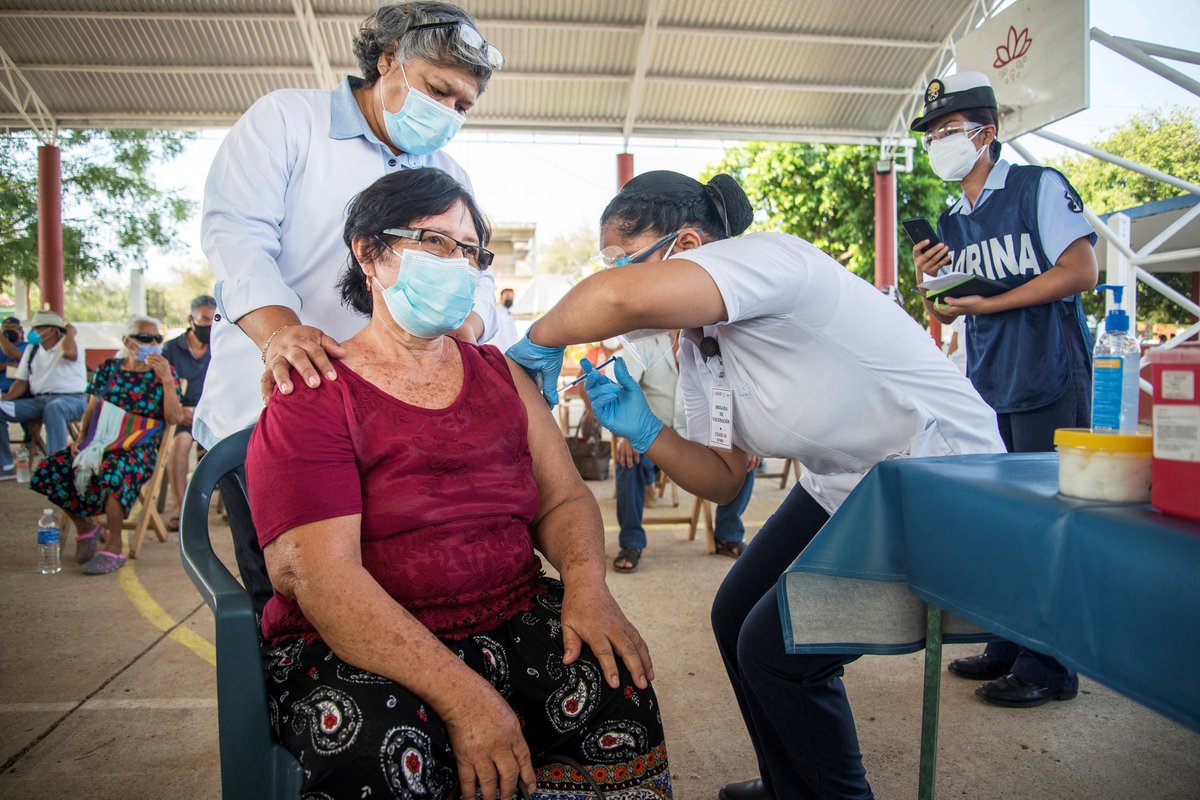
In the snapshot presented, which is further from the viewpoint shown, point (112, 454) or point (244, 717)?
point (112, 454)

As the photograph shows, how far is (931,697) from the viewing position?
147 cm

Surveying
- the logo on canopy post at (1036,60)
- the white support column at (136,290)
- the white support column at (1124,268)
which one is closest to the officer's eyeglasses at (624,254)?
the logo on canopy post at (1036,60)

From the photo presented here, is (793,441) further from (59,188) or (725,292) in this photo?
(59,188)

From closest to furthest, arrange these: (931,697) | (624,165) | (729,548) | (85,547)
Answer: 1. (931,697)
2. (85,547)
3. (729,548)
4. (624,165)

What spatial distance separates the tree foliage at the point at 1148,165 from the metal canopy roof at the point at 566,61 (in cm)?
281

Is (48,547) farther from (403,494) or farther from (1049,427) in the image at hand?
(1049,427)

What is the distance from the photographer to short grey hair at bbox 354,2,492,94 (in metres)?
1.98

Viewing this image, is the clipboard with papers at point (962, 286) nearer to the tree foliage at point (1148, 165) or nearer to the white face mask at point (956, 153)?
the white face mask at point (956, 153)

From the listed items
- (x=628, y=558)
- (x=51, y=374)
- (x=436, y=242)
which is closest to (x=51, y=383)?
(x=51, y=374)

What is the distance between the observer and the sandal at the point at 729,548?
4812 mm

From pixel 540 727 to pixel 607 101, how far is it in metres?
10.6

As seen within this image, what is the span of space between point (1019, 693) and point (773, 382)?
66.6 inches

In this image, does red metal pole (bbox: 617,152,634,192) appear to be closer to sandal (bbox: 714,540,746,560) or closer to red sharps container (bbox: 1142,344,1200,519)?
sandal (bbox: 714,540,746,560)

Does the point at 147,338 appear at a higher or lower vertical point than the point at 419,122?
lower
